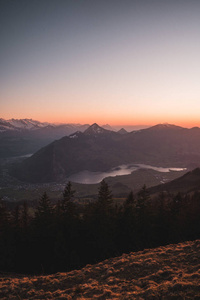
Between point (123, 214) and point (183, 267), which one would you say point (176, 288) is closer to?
point (183, 267)

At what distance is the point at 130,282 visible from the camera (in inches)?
599

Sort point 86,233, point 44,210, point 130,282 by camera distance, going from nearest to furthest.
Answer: point 130,282 → point 86,233 → point 44,210

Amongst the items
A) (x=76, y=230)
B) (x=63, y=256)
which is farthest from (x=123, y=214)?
(x=63, y=256)

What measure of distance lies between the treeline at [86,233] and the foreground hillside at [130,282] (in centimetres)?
1544

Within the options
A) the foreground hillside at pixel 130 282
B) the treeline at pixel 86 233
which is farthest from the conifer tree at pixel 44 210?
the foreground hillside at pixel 130 282

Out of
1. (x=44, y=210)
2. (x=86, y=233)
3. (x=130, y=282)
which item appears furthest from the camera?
(x=44, y=210)

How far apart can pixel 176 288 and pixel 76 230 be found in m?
28.9

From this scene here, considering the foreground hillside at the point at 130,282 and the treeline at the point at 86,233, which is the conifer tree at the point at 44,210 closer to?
the treeline at the point at 86,233

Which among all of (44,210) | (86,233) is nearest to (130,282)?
(86,233)

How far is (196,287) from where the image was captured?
1201cm

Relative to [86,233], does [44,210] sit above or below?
above

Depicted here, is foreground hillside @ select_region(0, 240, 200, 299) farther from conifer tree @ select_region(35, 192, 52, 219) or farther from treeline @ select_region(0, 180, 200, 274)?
conifer tree @ select_region(35, 192, 52, 219)

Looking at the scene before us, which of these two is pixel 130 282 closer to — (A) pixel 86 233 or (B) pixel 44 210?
(A) pixel 86 233

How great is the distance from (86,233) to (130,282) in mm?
24704
